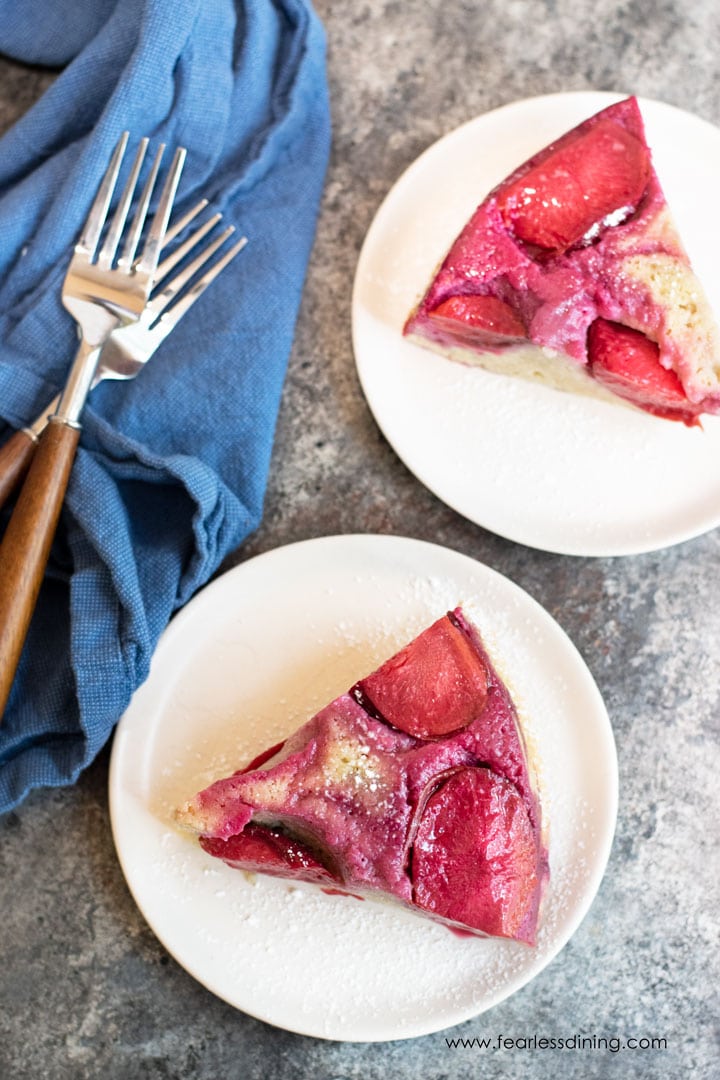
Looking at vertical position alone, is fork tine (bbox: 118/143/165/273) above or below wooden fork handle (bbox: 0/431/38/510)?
above

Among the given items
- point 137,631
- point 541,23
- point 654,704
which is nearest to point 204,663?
point 137,631

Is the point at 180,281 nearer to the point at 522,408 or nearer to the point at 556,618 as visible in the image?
the point at 522,408

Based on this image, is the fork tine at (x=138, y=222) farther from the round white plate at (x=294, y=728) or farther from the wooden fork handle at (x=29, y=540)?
the round white plate at (x=294, y=728)

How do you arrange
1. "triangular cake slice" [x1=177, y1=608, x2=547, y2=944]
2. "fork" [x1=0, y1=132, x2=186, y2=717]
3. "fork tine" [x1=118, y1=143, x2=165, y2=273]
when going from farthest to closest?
"fork tine" [x1=118, y1=143, x2=165, y2=273] → "fork" [x1=0, y1=132, x2=186, y2=717] → "triangular cake slice" [x1=177, y1=608, x2=547, y2=944]

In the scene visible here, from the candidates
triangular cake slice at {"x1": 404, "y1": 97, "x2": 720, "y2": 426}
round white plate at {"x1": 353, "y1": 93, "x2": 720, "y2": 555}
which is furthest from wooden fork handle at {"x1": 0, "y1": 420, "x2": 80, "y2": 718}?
triangular cake slice at {"x1": 404, "y1": 97, "x2": 720, "y2": 426}

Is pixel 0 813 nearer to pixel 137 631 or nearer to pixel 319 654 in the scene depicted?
pixel 137 631

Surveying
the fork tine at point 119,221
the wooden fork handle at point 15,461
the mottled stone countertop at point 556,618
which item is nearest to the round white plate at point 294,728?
the mottled stone countertop at point 556,618

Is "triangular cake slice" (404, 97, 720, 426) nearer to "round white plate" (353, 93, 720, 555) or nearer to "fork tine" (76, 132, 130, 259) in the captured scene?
"round white plate" (353, 93, 720, 555)

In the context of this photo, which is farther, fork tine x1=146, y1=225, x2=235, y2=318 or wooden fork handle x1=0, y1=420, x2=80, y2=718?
fork tine x1=146, y1=225, x2=235, y2=318
